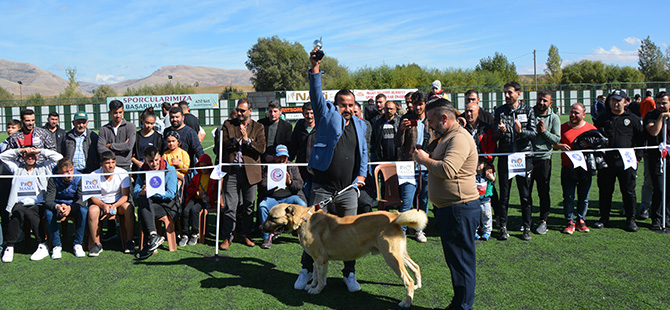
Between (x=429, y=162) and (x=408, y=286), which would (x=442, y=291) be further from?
(x=429, y=162)

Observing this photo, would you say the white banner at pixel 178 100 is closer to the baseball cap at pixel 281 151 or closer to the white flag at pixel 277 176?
the baseball cap at pixel 281 151

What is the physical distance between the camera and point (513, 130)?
6547mm

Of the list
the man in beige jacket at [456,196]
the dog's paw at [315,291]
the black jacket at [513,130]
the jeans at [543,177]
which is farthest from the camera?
the jeans at [543,177]

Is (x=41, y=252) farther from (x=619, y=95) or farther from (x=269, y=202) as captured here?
(x=619, y=95)

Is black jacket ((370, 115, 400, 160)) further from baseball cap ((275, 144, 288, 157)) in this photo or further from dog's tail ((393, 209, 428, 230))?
dog's tail ((393, 209, 428, 230))

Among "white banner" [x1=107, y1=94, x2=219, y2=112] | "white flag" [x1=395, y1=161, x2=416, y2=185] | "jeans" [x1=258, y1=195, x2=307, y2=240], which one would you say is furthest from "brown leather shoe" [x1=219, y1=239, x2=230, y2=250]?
"white banner" [x1=107, y1=94, x2=219, y2=112]

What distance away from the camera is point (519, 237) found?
21.5 ft

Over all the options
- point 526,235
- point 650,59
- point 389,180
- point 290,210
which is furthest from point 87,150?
point 650,59

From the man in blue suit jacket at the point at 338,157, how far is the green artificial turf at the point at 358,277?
0.52 meters

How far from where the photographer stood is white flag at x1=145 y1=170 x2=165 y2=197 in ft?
20.6

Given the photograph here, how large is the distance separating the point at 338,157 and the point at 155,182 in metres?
3.16

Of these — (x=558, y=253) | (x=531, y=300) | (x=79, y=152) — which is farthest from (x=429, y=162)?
(x=79, y=152)

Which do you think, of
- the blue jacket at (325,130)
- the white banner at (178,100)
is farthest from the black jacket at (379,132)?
the white banner at (178,100)

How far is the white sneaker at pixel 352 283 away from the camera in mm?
4641
